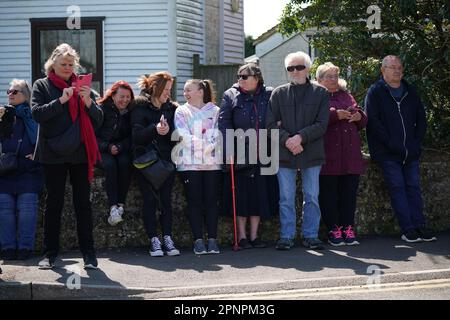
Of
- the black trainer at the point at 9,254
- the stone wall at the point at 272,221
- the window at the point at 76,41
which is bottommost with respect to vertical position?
the black trainer at the point at 9,254

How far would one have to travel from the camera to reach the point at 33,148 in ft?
29.8

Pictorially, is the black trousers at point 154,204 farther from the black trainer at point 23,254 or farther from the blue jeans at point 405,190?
the blue jeans at point 405,190

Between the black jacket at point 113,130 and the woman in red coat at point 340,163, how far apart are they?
7.26 ft

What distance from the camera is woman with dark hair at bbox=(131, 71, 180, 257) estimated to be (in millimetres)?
9125

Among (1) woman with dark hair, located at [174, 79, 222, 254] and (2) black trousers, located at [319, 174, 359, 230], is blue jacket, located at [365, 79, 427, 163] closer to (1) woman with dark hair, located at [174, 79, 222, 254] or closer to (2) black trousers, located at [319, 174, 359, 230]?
(2) black trousers, located at [319, 174, 359, 230]

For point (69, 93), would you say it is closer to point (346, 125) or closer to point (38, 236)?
point (38, 236)

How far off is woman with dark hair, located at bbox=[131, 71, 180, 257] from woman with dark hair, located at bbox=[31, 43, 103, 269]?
0.98 metres

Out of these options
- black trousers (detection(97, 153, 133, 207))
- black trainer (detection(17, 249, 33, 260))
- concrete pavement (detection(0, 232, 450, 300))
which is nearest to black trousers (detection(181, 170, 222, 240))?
concrete pavement (detection(0, 232, 450, 300))

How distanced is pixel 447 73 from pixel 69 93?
18.0 feet

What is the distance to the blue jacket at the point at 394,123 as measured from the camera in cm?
967

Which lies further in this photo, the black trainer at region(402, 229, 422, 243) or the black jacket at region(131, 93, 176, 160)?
the black trainer at region(402, 229, 422, 243)

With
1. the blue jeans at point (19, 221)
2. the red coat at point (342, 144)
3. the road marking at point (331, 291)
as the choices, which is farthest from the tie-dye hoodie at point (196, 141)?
the road marking at point (331, 291)
